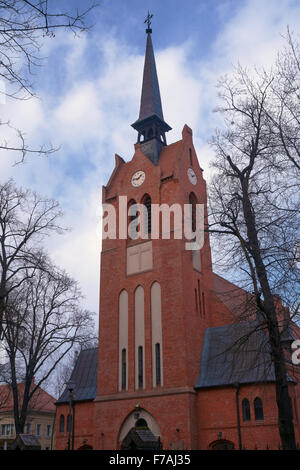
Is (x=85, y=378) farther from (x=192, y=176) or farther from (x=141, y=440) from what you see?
(x=192, y=176)

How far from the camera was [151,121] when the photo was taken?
33219 millimetres

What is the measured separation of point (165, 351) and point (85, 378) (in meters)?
8.19

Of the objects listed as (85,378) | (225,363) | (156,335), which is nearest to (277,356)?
(225,363)

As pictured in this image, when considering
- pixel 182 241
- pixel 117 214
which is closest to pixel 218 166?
pixel 182 241

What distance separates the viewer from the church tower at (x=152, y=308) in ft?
79.0

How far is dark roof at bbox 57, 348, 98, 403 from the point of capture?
28891 mm

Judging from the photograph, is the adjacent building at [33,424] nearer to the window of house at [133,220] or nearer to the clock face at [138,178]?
the window of house at [133,220]

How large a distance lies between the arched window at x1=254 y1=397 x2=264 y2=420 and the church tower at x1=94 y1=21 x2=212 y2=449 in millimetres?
3127

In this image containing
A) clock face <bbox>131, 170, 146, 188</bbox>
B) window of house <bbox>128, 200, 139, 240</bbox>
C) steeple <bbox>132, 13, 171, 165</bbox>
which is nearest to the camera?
window of house <bbox>128, 200, 139, 240</bbox>

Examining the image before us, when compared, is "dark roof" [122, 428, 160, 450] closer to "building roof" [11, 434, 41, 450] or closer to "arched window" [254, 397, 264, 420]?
"building roof" [11, 434, 41, 450]

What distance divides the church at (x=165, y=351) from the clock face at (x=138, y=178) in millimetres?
93

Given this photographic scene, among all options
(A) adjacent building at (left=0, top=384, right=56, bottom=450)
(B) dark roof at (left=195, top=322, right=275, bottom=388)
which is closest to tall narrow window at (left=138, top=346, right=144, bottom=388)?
(B) dark roof at (left=195, top=322, right=275, bottom=388)

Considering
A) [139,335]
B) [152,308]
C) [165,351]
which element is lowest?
[165,351]

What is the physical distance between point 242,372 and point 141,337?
6.01 meters
